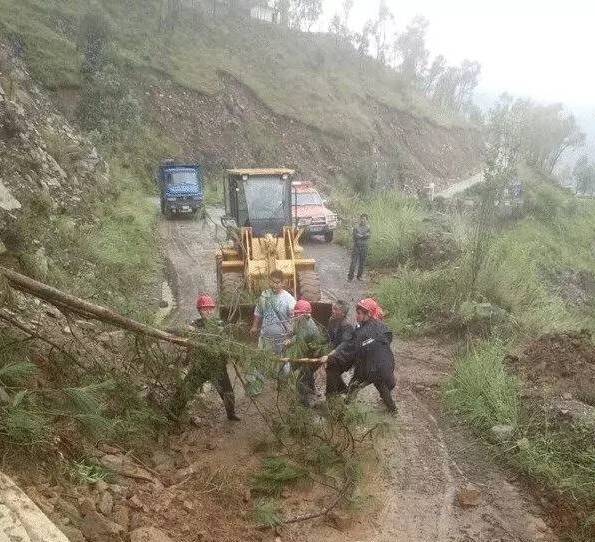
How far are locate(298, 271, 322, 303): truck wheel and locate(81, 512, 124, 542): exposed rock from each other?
511 centimetres

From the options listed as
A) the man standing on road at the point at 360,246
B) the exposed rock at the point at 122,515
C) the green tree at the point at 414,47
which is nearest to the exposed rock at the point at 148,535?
the exposed rock at the point at 122,515

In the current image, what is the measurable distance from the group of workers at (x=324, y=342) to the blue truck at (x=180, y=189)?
13448 mm

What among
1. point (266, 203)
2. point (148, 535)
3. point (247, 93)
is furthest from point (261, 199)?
point (247, 93)

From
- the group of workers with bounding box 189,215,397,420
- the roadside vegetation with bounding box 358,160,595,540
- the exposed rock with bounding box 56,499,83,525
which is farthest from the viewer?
the group of workers with bounding box 189,215,397,420

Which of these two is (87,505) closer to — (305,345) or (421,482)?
(305,345)

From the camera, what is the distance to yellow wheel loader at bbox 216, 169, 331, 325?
841 centimetres

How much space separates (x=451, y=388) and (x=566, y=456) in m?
1.88

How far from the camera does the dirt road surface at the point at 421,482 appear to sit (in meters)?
4.58

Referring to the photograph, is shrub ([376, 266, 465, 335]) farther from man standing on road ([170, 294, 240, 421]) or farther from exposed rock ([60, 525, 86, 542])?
exposed rock ([60, 525, 86, 542])

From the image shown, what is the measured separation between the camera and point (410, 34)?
2982 inches

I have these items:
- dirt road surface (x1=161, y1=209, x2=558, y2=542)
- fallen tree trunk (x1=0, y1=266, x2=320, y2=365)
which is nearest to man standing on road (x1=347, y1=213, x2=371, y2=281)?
dirt road surface (x1=161, y1=209, x2=558, y2=542)

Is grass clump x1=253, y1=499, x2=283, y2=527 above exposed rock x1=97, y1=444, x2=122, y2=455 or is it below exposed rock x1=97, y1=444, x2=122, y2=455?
below

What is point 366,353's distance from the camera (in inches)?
229

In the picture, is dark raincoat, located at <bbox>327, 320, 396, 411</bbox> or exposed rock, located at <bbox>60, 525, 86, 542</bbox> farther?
dark raincoat, located at <bbox>327, 320, 396, 411</bbox>
